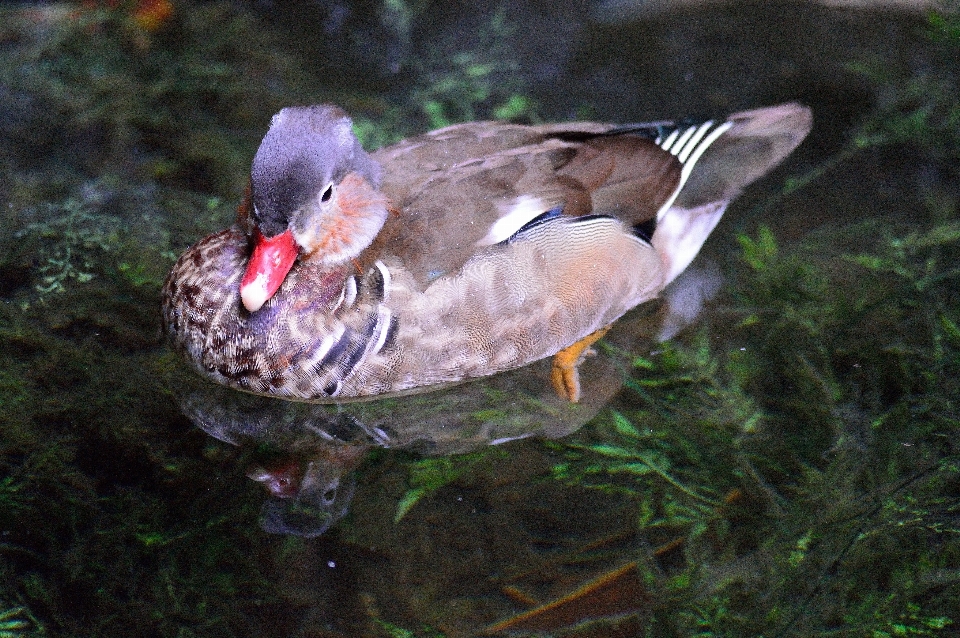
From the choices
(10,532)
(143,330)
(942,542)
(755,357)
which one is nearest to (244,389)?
(143,330)

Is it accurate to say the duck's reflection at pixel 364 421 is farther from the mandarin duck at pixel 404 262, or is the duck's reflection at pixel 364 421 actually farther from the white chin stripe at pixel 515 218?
the white chin stripe at pixel 515 218

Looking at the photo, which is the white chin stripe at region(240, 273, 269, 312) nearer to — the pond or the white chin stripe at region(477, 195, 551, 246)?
the pond

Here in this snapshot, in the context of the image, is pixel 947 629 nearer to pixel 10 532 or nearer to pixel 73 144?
pixel 10 532

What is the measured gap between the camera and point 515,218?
3.88 m

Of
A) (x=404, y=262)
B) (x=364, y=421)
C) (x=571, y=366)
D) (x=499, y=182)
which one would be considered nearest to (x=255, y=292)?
(x=404, y=262)

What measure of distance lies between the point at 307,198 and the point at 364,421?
935 millimetres

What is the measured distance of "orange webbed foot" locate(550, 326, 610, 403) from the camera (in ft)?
13.7

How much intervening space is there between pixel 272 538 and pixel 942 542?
229cm

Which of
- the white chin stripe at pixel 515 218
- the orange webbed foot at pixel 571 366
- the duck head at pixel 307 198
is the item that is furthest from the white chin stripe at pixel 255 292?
the orange webbed foot at pixel 571 366

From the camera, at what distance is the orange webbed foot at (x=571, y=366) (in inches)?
164

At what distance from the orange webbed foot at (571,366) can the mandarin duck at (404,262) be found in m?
0.02

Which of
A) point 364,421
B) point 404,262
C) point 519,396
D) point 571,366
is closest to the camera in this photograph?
point 404,262

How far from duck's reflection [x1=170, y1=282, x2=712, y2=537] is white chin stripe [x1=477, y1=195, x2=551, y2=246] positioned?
26.0 inches

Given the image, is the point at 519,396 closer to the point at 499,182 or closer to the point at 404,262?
the point at 404,262
